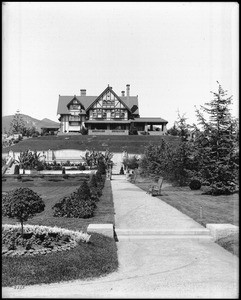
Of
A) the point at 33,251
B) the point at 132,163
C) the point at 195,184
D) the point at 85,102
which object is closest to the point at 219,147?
the point at 195,184

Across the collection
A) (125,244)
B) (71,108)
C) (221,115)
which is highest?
(71,108)

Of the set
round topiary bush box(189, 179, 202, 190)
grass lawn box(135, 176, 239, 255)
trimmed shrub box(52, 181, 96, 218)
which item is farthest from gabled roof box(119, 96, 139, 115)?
trimmed shrub box(52, 181, 96, 218)

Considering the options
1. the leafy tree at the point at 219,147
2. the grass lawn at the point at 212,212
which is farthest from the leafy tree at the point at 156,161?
the grass lawn at the point at 212,212

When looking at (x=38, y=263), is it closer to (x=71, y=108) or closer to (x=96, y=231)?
(x=96, y=231)

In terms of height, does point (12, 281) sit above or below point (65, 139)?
below

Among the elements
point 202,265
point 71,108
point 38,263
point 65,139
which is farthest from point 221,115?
point 71,108

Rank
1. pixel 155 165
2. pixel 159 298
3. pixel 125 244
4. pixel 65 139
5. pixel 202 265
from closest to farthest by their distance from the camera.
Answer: pixel 159 298 < pixel 202 265 < pixel 125 244 < pixel 155 165 < pixel 65 139

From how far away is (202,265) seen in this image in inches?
346

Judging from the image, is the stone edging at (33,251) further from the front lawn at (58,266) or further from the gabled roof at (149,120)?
the gabled roof at (149,120)

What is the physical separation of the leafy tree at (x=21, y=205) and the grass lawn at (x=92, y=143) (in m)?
50.9

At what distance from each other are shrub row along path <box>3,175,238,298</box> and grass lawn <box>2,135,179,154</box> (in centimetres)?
4830

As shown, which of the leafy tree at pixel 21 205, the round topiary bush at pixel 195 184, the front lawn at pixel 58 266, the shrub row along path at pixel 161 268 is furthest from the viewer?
the round topiary bush at pixel 195 184

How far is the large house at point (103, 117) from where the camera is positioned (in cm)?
7506

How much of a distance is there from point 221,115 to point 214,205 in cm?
757
